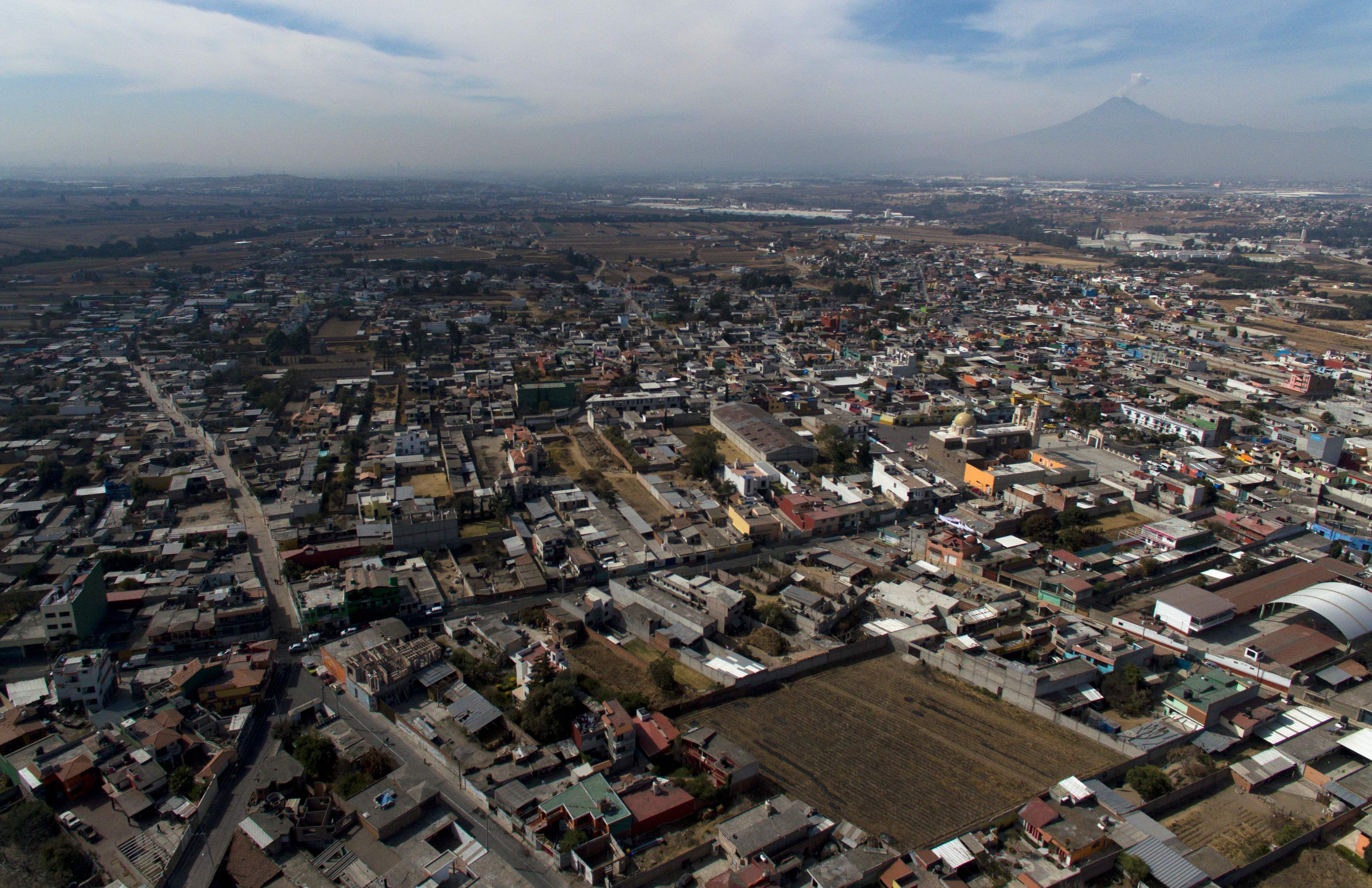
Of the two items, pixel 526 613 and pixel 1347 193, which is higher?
pixel 1347 193

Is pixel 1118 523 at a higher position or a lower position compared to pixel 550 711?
lower

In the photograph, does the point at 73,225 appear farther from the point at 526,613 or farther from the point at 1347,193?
the point at 1347,193

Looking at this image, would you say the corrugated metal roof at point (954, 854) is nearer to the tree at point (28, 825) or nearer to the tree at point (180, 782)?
the tree at point (180, 782)

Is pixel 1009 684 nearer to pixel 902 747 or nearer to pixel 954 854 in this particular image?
pixel 902 747

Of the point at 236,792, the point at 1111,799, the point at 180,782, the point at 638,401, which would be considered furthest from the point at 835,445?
the point at 180,782

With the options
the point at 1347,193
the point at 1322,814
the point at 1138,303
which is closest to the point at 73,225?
the point at 1138,303

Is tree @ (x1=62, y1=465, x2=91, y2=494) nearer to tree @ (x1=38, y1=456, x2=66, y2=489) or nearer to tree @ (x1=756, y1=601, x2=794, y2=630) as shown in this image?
tree @ (x1=38, y1=456, x2=66, y2=489)

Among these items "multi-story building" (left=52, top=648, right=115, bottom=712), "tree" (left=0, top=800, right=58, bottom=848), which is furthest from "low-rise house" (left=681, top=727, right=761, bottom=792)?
"multi-story building" (left=52, top=648, right=115, bottom=712)
